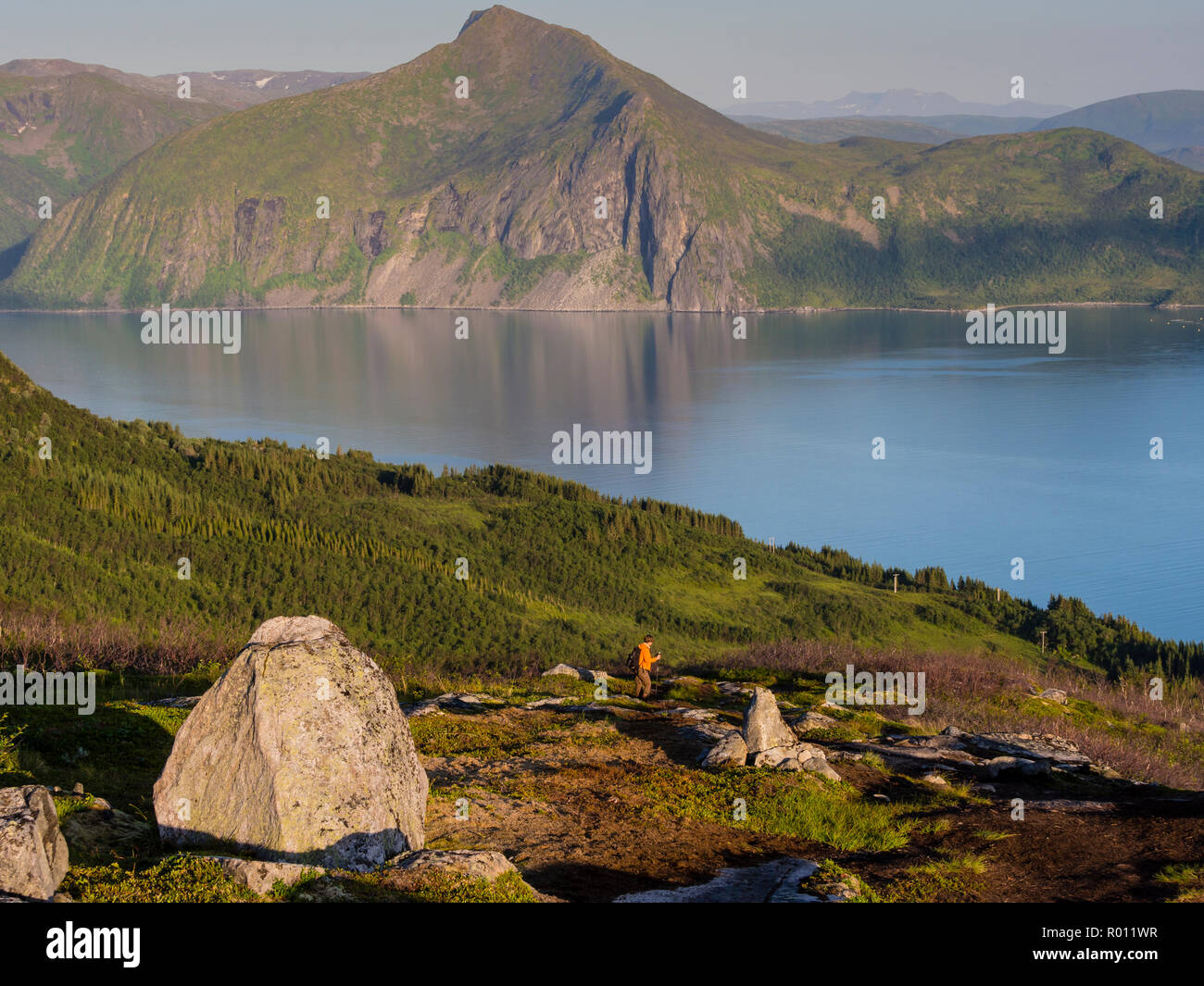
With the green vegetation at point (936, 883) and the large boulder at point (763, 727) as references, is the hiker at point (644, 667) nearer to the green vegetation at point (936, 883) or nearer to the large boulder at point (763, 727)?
the large boulder at point (763, 727)

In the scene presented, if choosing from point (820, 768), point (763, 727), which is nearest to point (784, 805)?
point (820, 768)

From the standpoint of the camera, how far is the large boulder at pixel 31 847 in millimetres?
15555

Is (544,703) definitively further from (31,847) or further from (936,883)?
(31,847)

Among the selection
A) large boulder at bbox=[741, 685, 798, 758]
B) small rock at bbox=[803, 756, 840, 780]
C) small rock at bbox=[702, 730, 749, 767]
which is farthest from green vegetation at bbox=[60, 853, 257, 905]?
large boulder at bbox=[741, 685, 798, 758]

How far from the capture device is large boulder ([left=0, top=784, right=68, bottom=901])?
15.6 m

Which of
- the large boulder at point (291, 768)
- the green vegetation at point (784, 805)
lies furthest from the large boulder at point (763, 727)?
the large boulder at point (291, 768)

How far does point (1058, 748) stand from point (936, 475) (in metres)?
140

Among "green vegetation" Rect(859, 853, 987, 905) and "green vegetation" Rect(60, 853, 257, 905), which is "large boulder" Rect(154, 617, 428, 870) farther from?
"green vegetation" Rect(859, 853, 987, 905)

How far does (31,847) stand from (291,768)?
4.08m

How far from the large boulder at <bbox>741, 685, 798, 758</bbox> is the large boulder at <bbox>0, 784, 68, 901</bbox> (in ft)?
53.2

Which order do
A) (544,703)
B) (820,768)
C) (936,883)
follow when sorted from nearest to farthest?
(936,883) < (820,768) < (544,703)

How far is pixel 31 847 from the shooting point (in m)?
15.7

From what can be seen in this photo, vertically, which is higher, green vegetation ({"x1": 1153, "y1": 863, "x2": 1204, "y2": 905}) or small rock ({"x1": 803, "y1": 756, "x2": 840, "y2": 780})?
green vegetation ({"x1": 1153, "y1": 863, "x2": 1204, "y2": 905})

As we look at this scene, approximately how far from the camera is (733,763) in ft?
90.3
